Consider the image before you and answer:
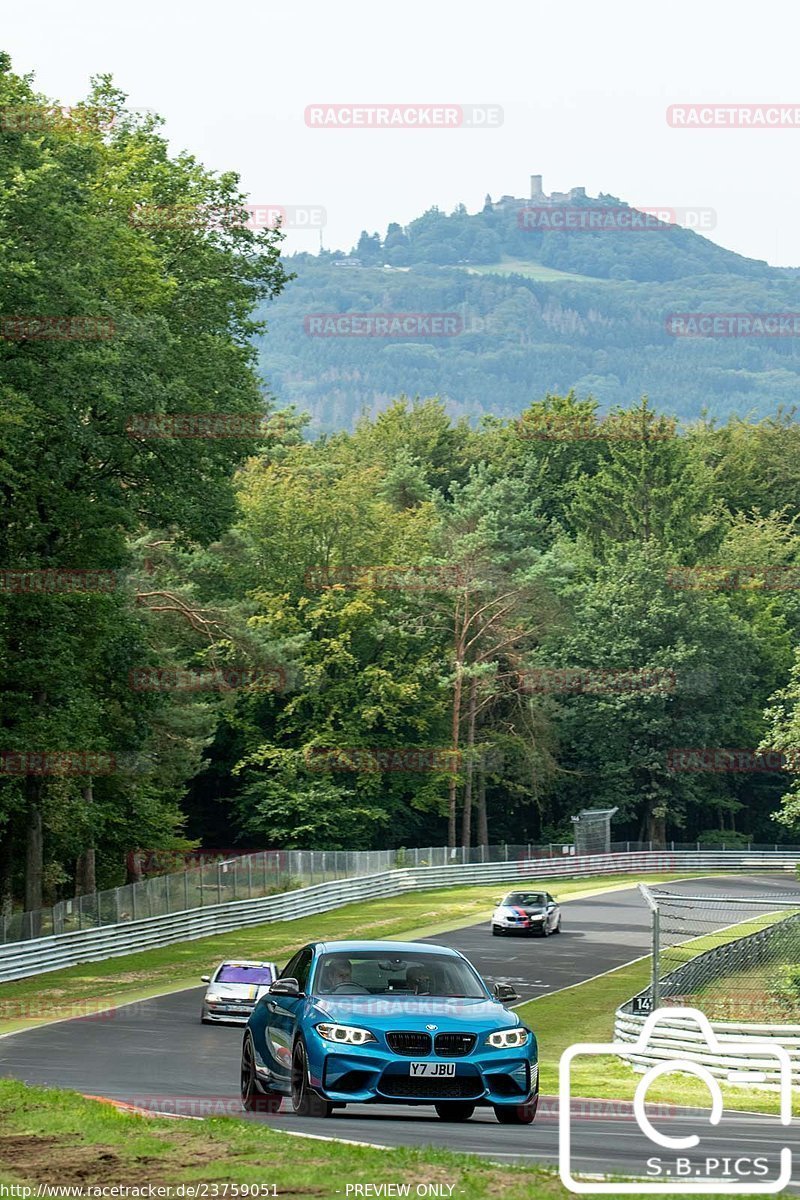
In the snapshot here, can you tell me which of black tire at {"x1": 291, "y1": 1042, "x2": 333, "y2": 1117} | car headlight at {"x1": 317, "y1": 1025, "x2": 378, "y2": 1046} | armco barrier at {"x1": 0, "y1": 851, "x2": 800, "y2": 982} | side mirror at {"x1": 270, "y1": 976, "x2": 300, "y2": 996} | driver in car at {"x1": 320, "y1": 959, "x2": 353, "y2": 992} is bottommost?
armco barrier at {"x1": 0, "y1": 851, "x2": 800, "y2": 982}

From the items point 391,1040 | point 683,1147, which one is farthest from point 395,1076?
point 683,1147

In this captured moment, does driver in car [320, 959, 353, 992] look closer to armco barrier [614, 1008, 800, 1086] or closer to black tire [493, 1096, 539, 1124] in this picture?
black tire [493, 1096, 539, 1124]

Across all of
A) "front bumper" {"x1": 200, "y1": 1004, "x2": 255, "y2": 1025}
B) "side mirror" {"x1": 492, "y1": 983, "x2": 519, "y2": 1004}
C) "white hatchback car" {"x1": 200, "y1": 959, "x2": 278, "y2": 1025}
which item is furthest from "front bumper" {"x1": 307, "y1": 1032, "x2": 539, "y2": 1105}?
"front bumper" {"x1": 200, "y1": 1004, "x2": 255, "y2": 1025}

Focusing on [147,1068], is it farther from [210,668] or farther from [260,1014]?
[210,668]

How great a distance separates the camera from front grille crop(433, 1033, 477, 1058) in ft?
46.8

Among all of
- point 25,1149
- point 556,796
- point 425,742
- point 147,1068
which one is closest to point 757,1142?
point 25,1149

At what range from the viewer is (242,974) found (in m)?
32.1

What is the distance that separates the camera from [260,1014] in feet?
52.7

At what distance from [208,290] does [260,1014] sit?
3203 centimetres

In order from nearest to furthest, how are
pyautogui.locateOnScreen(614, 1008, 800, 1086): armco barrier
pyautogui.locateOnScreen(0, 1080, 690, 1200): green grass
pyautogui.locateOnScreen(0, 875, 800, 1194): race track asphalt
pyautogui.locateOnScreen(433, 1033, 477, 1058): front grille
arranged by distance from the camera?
1. pyautogui.locateOnScreen(0, 1080, 690, 1200): green grass
2. pyautogui.locateOnScreen(0, 875, 800, 1194): race track asphalt
3. pyautogui.locateOnScreen(433, 1033, 477, 1058): front grille
4. pyautogui.locateOnScreen(614, 1008, 800, 1086): armco barrier

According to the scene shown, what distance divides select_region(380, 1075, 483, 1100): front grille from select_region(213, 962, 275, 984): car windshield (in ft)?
58.8

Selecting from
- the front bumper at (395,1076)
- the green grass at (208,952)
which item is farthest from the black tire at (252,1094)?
the green grass at (208,952)

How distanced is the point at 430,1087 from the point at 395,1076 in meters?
0.31

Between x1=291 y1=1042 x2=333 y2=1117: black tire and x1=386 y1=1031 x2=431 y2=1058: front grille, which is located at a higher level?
x1=386 y1=1031 x2=431 y2=1058: front grille
